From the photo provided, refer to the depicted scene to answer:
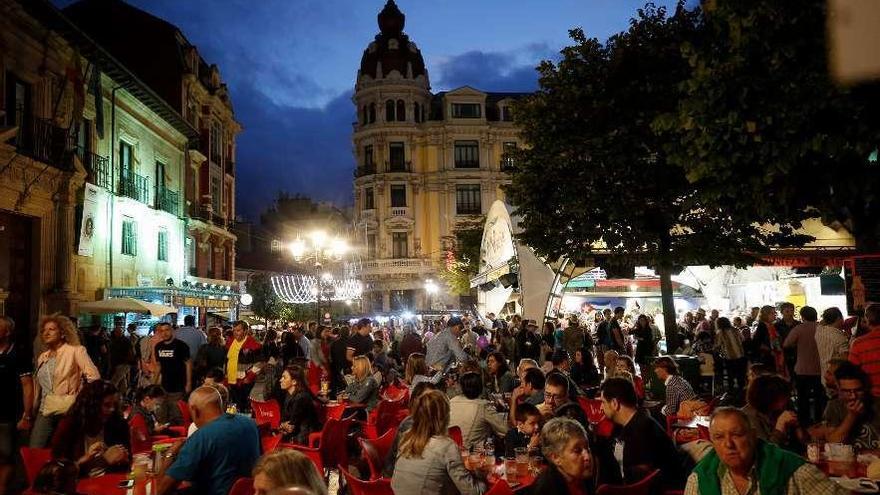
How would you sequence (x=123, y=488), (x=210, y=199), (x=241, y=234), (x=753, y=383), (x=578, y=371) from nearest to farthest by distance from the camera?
1. (x=123, y=488)
2. (x=753, y=383)
3. (x=578, y=371)
4. (x=210, y=199)
5. (x=241, y=234)

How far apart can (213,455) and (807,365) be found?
958 cm

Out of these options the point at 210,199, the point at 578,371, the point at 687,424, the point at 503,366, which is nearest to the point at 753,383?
the point at 687,424

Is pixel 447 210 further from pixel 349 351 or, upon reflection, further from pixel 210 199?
pixel 349 351

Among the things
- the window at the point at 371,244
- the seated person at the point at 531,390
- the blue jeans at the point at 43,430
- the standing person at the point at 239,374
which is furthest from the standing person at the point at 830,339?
the window at the point at 371,244

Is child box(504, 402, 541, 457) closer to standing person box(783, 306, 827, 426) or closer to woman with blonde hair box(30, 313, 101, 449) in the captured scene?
woman with blonde hair box(30, 313, 101, 449)

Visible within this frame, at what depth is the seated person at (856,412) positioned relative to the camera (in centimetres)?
555

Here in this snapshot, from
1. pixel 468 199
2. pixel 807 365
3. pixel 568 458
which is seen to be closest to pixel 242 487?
pixel 568 458

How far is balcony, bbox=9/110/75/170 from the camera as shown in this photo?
57.2ft

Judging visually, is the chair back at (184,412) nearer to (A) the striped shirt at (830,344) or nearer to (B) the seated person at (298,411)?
(B) the seated person at (298,411)

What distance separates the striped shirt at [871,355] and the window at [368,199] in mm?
46426

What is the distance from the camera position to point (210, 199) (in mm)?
33688

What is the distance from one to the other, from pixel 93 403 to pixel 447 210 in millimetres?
47075

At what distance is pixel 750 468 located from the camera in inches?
138

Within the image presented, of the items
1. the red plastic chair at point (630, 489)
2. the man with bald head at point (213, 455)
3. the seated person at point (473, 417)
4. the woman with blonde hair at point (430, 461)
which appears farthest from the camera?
the seated person at point (473, 417)
